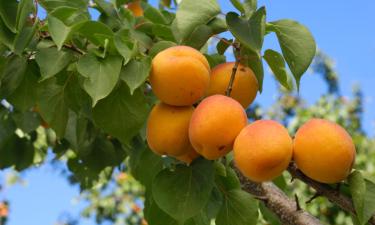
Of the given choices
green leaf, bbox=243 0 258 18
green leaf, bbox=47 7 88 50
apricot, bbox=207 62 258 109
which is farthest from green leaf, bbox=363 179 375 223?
green leaf, bbox=47 7 88 50

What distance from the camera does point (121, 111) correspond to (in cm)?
110

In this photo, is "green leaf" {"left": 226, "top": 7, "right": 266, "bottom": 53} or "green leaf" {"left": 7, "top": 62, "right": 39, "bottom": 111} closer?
"green leaf" {"left": 226, "top": 7, "right": 266, "bottom": 53}

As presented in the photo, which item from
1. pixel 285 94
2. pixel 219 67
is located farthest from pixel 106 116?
pixel 285 94

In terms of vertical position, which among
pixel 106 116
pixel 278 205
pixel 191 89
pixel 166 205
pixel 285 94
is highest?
pixel 191 89

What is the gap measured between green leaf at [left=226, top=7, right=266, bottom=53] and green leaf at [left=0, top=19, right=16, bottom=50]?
42cm

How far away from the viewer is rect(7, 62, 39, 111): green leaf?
1.27 m

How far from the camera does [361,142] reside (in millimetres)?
4379

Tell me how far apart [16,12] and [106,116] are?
0.27m

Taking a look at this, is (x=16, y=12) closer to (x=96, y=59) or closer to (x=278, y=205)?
(x=96, y=59)

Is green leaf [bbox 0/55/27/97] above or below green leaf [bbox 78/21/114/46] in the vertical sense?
below

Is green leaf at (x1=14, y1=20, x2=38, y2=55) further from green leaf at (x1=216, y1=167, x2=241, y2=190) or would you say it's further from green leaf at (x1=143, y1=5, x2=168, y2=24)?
green leaf at (x1=216, y1=167, x2=241, y2=190)

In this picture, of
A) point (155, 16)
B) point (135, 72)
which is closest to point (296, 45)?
point (135, 72)

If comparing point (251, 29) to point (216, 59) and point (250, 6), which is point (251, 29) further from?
point (216, 59)

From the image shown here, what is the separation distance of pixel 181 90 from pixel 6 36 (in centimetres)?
37
